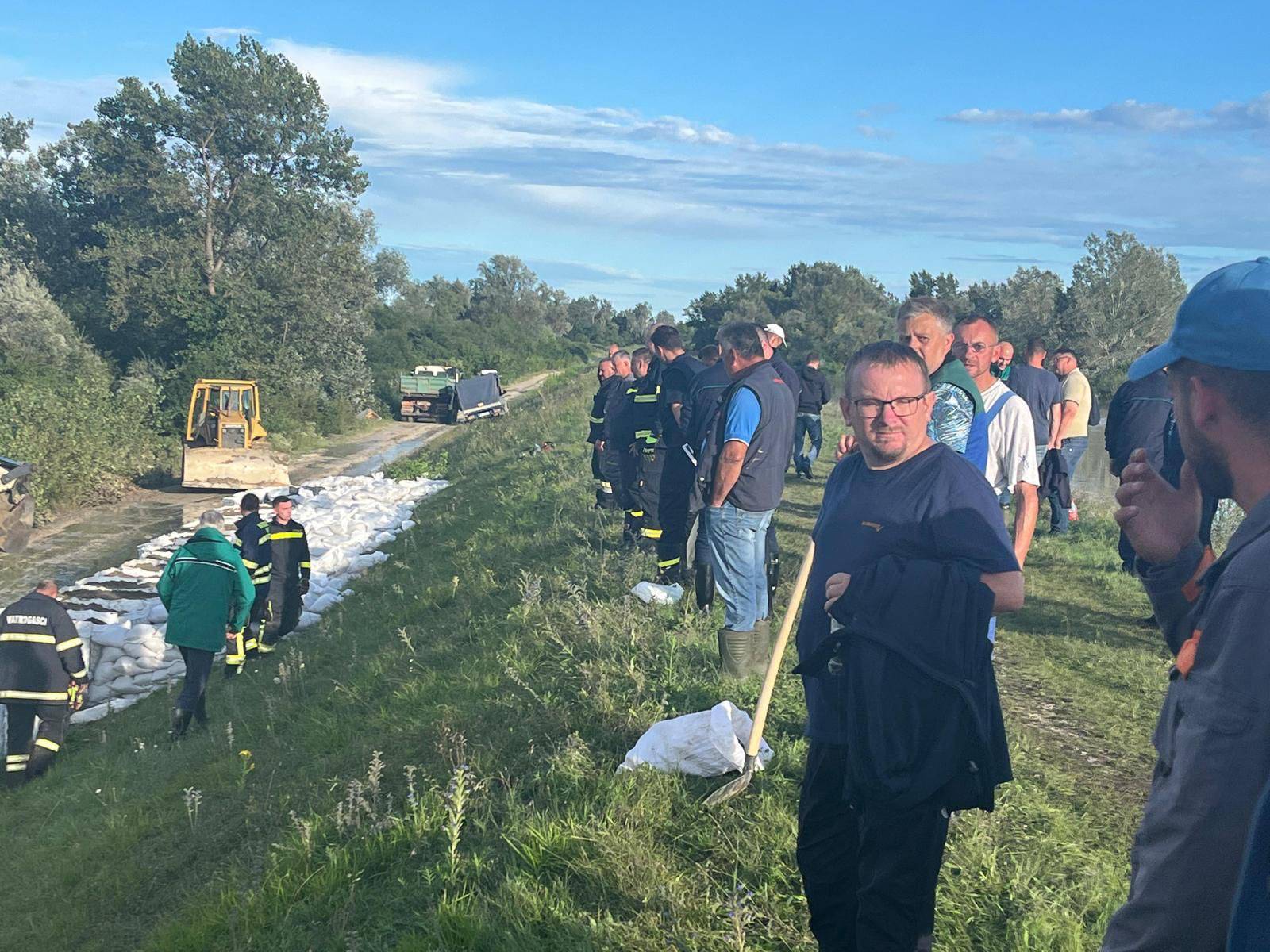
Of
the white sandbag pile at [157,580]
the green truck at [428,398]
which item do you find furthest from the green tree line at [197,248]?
the white sandbag pile at [157,580]

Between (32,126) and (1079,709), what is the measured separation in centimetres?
3982

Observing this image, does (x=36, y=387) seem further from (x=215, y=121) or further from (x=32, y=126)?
(x=32, y=126)

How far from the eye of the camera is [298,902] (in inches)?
175

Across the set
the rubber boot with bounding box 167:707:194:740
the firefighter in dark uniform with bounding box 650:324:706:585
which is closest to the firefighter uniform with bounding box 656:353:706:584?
the firefighter in dark uniform with bounding box 650:324:706:585

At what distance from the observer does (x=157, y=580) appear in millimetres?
14578

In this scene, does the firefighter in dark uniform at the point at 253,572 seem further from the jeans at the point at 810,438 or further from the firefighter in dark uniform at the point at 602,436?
the jeans at the point at 810,438

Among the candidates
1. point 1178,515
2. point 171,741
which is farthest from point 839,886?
point 171,741

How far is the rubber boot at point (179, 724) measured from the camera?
840cm

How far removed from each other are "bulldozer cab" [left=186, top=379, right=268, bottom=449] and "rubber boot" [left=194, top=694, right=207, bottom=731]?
1536 cm

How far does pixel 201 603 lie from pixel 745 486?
5.50 m

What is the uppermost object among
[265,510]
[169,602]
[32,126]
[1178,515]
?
[32,126]

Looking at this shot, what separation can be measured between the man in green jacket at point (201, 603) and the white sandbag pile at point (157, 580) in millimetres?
1912

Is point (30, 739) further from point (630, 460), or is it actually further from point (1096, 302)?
point (1096, 302)

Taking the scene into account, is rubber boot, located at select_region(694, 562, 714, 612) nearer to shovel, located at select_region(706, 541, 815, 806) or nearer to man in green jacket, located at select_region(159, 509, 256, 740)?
shovel, located at select_region(706, 541, 815, 806)
